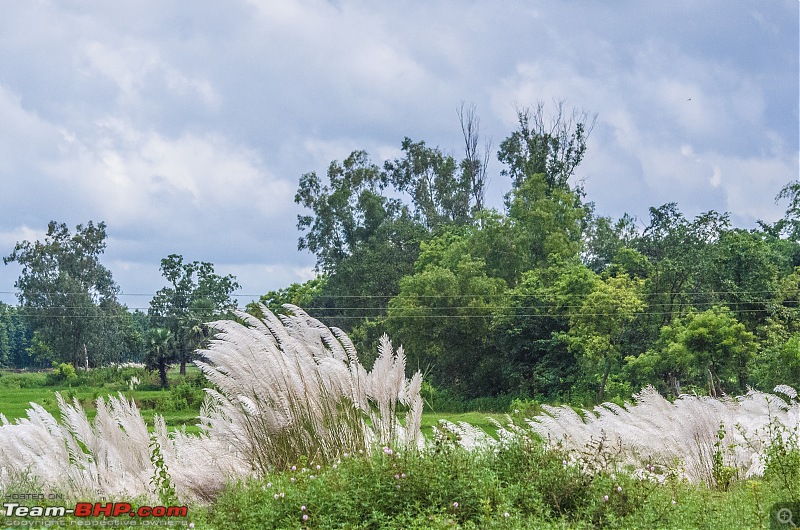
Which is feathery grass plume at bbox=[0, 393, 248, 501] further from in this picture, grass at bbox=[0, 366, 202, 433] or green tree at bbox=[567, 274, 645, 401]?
green tree at bbox=[567, 274, 645, 401]

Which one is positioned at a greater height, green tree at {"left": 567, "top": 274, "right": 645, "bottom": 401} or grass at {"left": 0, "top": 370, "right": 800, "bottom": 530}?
green tree at {"left": 567, "top": 274, "right": 645, "bottom": 401}

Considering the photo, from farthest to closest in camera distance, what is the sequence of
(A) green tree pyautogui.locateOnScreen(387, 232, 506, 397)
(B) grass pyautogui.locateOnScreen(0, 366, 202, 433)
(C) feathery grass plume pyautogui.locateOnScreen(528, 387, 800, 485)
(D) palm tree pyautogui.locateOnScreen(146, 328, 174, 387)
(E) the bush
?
(E) the bush, (D) palm tree pyautogui.locateOnScreen(146, 328, 174, 387), (A) green tree pyautogui.locateOnScreen(387, 232, 506, 397), (B) grass pyautogui.locateOnScreen(0, 366, 202, 433), (C) feathery grass plume pyautogui.locateOnScreen(528, 387, 800, 485)

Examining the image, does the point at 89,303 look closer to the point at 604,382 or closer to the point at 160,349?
the point at 160,349

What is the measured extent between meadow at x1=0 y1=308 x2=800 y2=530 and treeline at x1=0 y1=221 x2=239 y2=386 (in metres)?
37.3

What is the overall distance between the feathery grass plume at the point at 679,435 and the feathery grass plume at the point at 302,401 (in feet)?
4.00

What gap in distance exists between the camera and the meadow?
481 centimetres

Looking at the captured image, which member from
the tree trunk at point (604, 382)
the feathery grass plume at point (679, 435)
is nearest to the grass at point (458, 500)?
the feathery grass plume at point (679, 435)

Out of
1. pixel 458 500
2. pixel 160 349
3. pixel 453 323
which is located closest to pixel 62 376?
pixel 160 349

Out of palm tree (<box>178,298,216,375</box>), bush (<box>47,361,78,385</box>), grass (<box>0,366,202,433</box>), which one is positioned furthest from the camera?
palm tree (<box>178,298,216,375</box>)

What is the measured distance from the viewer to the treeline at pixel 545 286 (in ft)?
79.6

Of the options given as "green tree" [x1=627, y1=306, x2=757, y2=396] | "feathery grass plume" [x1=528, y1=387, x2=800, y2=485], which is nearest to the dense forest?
"green tree" [x1=627, y1=306, x2=757, y2=396]

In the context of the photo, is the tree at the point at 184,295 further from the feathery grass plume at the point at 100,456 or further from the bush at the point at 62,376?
the feathery grass plume at the point at 100,456

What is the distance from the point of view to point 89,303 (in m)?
50.4

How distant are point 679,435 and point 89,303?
160 ft
